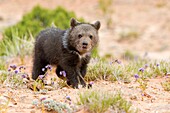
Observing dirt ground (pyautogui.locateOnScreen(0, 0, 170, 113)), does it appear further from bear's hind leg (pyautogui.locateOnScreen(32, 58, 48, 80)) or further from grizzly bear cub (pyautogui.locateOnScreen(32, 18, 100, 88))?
grizzly bear cub (pyautogui.locateOnScreen(32, 18, 100, 88))

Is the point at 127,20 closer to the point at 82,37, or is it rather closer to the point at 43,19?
the point at 43,19

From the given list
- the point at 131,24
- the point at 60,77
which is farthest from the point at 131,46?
the point at 60,77

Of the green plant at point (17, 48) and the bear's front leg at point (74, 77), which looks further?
the green plant at point (17, 48)

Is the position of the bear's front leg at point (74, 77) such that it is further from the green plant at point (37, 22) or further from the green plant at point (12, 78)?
the green plant at point (37, 22)

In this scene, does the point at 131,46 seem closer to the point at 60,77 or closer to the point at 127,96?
the point at 60,77

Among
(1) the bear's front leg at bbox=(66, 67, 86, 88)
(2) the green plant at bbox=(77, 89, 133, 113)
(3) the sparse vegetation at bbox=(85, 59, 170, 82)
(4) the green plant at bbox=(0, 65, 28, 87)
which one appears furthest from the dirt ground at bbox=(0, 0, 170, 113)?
(2) the green plant at bbox=(77, 89, 133, 113)

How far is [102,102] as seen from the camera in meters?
5.55

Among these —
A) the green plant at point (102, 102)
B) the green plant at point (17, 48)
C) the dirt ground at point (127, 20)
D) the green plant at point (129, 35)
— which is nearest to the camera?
the green plant at point (102, 102)

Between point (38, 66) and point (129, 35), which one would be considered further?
point (129, 35)

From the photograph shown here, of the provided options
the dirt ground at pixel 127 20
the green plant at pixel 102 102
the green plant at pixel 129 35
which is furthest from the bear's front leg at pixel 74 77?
the green plant at pixel 129 35

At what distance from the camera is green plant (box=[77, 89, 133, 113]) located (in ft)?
18.1

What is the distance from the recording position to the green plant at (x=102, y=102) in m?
5.52

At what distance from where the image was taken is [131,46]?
2080cm

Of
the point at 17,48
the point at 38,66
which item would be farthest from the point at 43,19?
the point at 38,66
